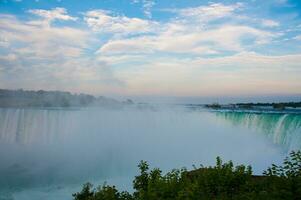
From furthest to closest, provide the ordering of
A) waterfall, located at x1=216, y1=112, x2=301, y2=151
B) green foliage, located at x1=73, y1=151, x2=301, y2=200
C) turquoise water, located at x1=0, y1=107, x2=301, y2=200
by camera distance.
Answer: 1. waterfall, located at x1=216, y1=112, x2=301, y2=151
2. turquoise water, located at x1=0, y1=107, x2=301, y2=200
3. green foliage, located at x1=73, y1=151, x2=301, y2=200

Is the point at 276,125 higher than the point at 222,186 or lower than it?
lower

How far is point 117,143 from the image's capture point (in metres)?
34.5

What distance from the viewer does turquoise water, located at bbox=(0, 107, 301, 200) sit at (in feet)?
76.8

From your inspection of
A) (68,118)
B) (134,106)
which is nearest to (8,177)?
(68,118)

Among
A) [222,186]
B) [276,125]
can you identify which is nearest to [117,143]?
[276,125]

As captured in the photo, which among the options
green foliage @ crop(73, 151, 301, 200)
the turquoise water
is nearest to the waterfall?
the turquoise water

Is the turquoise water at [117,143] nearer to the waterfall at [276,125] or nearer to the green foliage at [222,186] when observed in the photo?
the waterfall at [276,125]

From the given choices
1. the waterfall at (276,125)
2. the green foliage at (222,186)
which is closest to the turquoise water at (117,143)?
the waterfall at (276,125)

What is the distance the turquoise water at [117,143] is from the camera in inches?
921

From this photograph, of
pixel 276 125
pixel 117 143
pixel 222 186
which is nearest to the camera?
pixel 222 186

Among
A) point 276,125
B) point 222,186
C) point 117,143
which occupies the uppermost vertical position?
point 222,186

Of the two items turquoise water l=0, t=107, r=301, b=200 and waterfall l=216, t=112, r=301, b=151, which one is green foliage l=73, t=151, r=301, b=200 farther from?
waterfall l=216, t=112, r=301, b=151

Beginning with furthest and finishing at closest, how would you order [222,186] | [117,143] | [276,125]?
[117,143], [276,125], [222,186]

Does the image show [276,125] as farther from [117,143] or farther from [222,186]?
[222,186]
